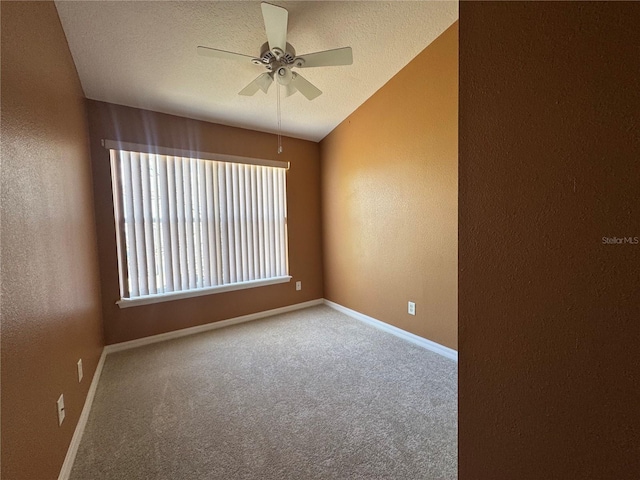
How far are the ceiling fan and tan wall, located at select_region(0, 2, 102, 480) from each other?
2.85 ft

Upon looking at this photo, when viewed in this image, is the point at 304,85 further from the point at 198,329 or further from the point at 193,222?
the point at 198,329

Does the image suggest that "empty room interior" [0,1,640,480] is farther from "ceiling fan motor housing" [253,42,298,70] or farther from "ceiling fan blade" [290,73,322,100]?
"ceiling fan blade" [290,73,322,100]

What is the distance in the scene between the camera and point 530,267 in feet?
2.49

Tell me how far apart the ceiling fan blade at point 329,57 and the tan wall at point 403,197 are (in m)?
1.05

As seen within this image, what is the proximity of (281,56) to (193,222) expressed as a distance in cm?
198

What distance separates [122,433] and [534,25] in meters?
2.67

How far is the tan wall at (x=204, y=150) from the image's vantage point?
2.67 meters

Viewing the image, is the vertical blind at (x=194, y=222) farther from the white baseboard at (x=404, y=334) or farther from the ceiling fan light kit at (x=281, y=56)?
the ceiling fan light kit at (x=281, y=56)

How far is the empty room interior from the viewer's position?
69 centimetres

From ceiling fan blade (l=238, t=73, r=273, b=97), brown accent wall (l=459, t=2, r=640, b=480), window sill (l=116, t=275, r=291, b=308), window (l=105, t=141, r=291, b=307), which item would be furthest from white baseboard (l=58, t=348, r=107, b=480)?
ceiling fan blade (l=238, t=73, r=273, b=97)

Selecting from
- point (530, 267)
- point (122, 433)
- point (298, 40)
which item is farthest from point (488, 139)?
point (122, 433)

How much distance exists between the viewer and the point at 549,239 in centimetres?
73

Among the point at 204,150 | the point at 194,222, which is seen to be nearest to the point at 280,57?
the point at 204,150

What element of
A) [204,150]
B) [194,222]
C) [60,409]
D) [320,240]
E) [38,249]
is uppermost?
[204,150]
